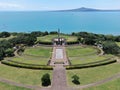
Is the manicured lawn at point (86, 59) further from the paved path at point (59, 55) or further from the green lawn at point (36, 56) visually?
the green lawn at point (36, 56)

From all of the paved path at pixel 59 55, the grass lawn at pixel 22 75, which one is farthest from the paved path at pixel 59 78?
the paved path at pixel 59 55

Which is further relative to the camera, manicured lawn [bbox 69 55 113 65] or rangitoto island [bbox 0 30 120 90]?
manicured lawn [bbox 69 55 113 65]

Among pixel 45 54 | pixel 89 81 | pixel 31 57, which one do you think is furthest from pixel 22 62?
pixel 89 81

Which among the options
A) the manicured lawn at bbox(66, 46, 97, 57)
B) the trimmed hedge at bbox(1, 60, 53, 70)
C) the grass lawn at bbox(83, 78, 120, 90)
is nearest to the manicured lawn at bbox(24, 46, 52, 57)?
the manicured lawn at bbox(66, 46, 97, 57)

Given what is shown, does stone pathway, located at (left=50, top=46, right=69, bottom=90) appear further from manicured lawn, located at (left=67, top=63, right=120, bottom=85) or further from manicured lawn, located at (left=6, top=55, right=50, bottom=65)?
manicured lawn, located at (left=6, top=55, right=50, bottom=65)

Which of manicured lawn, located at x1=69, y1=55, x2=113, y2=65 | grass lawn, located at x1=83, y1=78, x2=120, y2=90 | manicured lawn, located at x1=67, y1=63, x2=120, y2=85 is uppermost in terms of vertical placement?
grass lawn, located at x1=83, y1=78, x2=120, y2=90

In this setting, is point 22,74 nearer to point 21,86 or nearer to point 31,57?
point 21,86

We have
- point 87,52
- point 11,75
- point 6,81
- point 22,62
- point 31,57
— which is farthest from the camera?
point 87,52

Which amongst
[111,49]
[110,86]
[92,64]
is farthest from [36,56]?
[110,86]
